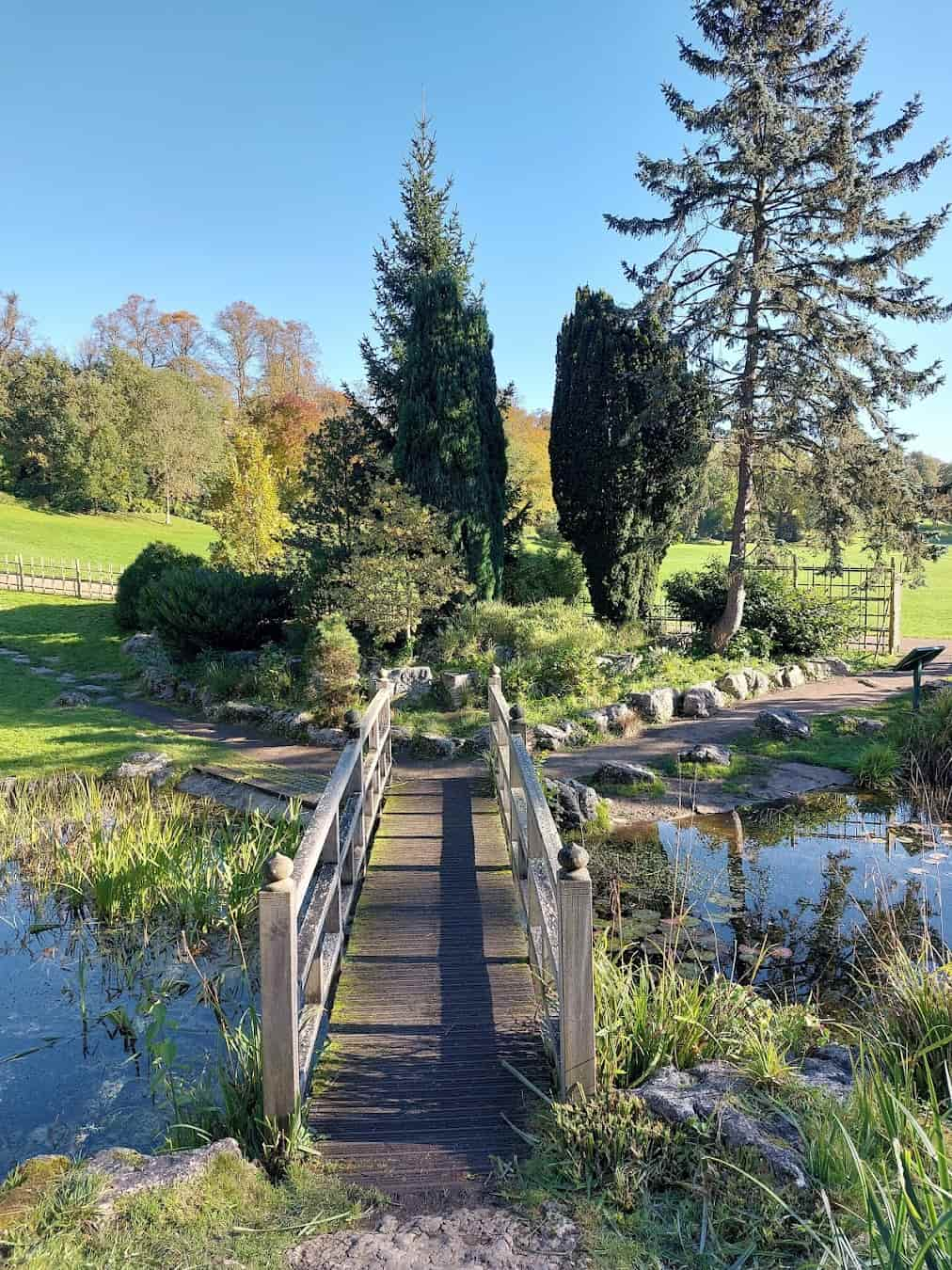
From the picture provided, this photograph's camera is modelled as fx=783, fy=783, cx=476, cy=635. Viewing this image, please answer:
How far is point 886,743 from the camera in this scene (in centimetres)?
905

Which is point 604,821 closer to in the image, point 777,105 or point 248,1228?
point 248,1228

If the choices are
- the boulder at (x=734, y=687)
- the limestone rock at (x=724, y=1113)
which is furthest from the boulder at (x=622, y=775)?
the limestone rock at (x=724, y=1113)

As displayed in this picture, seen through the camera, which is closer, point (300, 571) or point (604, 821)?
point (604, 821)

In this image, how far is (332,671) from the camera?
10297mm

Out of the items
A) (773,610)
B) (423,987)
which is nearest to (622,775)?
(423,987)

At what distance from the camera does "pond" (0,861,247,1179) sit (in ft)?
11.5

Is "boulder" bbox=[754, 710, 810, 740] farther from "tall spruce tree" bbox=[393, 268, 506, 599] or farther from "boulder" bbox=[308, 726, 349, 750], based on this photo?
"boulder" bbox=[308, 726, 349, 750]

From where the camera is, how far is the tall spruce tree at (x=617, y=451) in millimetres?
13961

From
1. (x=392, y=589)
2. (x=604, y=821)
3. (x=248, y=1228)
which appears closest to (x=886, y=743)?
(x=604, y=821)

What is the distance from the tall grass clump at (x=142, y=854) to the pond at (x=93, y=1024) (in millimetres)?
166

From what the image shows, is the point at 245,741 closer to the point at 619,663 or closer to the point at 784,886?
the point at 619,663

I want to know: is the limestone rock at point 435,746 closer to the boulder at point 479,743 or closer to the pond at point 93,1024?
the boulder at point 479,743

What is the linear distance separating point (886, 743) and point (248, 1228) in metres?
8.63

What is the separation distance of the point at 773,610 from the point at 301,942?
1306 centimetres
